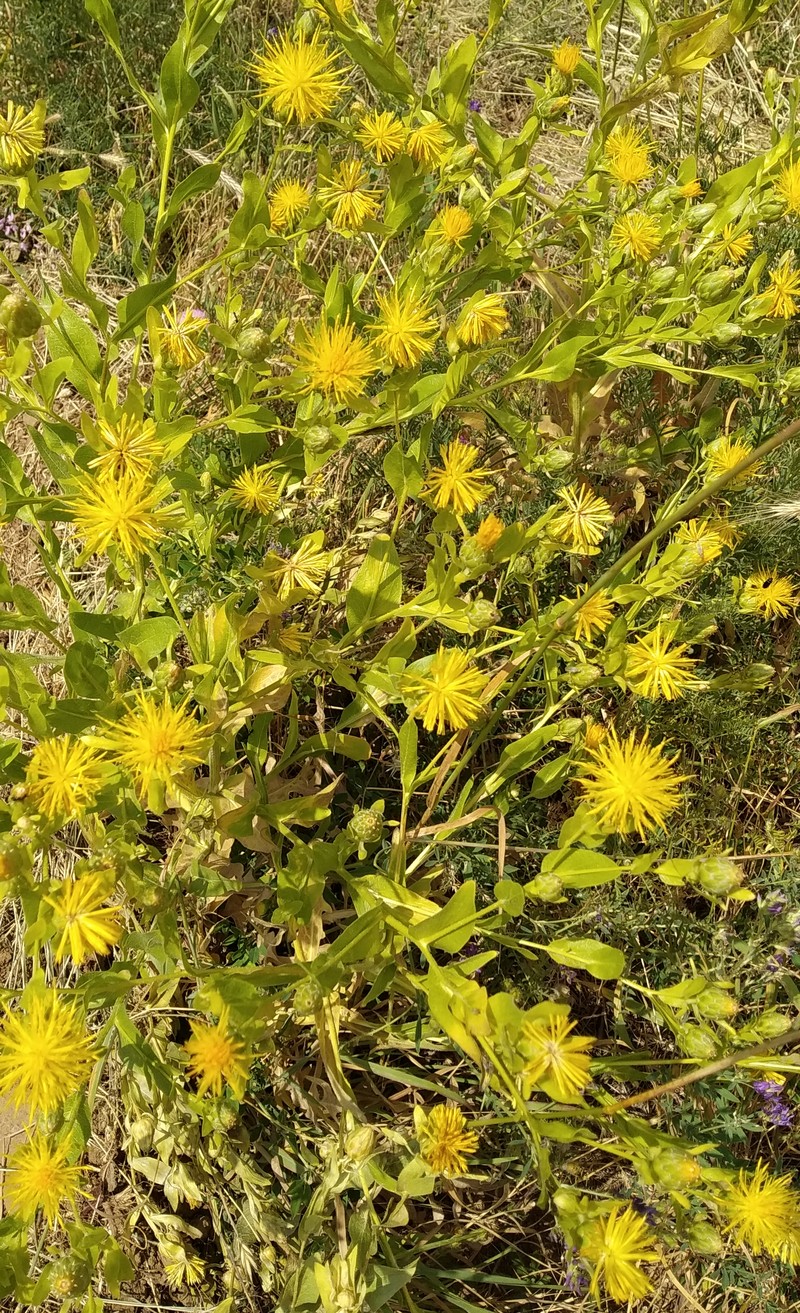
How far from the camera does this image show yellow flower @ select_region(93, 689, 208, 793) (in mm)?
1268

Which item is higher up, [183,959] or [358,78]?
[358,78]

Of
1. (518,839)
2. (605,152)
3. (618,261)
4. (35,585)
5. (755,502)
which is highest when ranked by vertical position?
(605,152)

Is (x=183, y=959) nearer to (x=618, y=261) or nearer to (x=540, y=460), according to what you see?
(x=540, y=460)

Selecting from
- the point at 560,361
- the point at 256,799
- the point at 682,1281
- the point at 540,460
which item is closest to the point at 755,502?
the point at 540,460

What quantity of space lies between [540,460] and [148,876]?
1.00 meters

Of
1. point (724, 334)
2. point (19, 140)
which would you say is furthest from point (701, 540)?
point (19, 140)

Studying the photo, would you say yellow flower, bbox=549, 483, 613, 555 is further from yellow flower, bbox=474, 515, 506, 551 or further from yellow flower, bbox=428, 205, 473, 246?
yellow flower, bbox=428, 205, 473, 246

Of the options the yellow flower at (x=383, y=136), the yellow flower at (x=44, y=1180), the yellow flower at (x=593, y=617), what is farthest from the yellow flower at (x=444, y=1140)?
the yellow flower at (x=383, y=136)

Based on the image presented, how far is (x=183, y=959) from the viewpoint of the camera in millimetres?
1354

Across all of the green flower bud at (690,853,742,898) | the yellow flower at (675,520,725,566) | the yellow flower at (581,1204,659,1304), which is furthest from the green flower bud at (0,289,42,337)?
the yellow flower at (581,1204,659,1304)

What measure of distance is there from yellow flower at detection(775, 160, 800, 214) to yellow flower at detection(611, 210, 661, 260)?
0.82 feet

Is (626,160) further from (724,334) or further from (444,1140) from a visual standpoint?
(444,1140)

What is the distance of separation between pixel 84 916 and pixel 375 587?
0.64m

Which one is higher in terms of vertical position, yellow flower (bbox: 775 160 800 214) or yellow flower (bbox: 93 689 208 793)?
yellow flower (bbox: 775 160 800 214)
